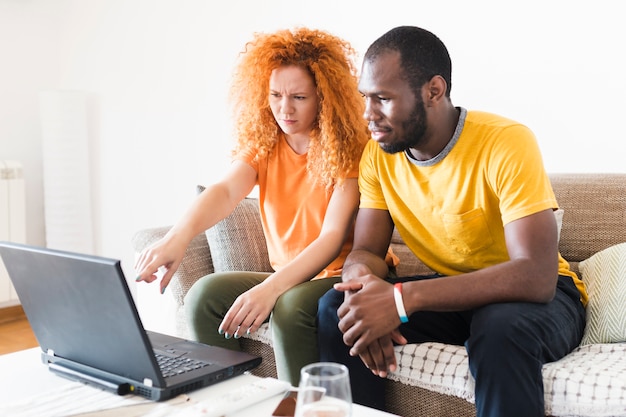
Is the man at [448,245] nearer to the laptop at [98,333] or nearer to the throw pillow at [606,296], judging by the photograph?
the throw pillow at [606,296]

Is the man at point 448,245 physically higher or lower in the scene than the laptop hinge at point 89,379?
higher

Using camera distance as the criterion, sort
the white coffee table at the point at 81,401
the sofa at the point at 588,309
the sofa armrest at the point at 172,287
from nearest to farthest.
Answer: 1. the white coffee table at the point at 81,401
2. the sofa at the point at 588,309
3. the sofa armrest at the point at 172,287

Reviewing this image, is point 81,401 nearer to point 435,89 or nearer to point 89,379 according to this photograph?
point 89,379

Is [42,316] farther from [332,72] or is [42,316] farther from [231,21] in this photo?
[231,21]

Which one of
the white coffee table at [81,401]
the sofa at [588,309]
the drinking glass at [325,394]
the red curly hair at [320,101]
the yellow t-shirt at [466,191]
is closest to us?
the drinking glass at [325,394]

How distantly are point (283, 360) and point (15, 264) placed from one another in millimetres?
664

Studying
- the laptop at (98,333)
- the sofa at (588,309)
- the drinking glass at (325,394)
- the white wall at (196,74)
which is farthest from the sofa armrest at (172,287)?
the drinking glass at (325,394)

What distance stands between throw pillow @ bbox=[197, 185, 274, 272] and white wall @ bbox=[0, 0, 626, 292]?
0.84 m

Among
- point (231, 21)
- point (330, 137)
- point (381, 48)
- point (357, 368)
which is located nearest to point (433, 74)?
point (381, 48)

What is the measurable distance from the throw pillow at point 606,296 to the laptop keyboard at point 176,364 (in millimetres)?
880

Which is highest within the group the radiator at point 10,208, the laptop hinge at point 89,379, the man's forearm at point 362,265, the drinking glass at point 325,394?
the drinking glass at point 325,394

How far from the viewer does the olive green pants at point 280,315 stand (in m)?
1.70

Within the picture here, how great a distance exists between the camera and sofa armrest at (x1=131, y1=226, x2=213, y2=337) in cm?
215

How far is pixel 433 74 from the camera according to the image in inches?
64.9
